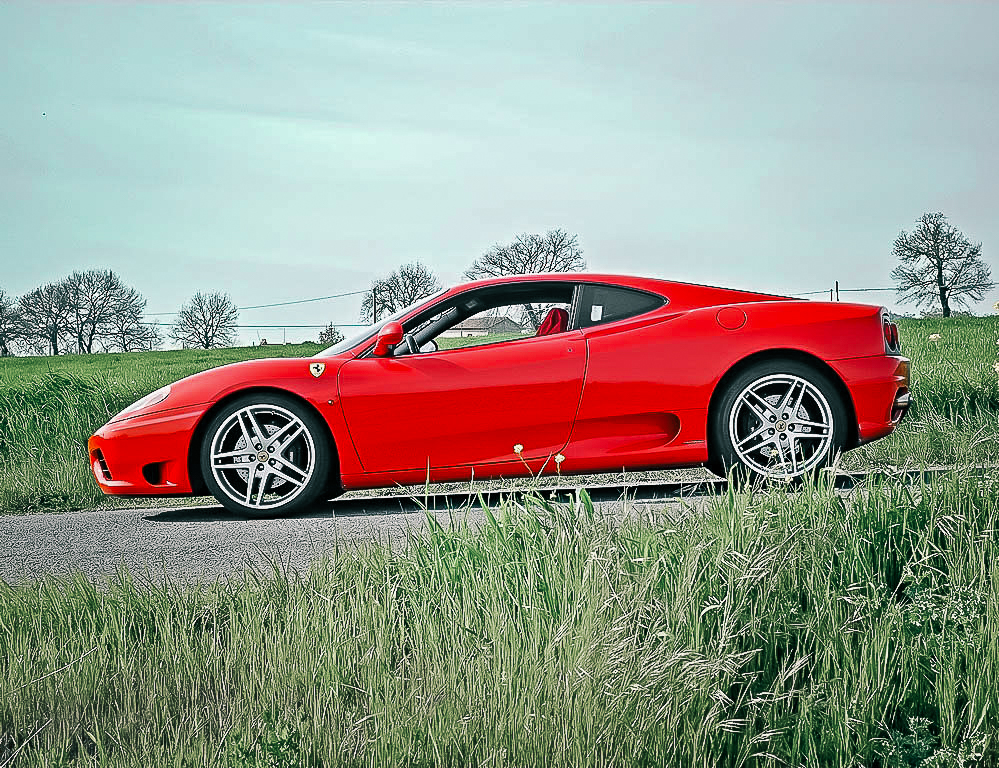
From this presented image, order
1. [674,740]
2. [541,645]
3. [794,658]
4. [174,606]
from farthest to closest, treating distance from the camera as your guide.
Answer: [174,606]
[794,658]
[541,645]
[674,740]

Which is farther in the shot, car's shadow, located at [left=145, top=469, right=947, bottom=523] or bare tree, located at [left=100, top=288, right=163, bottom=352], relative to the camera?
bare tree, located at [left=100, top=288, right=163, bottom=352]

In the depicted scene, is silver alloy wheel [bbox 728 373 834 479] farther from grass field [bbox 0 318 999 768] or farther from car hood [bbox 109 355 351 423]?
car hood [bbox 109 355 351 423]

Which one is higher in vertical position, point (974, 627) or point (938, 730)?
point (974, 627)

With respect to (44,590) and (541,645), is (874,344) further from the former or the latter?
(44,590)

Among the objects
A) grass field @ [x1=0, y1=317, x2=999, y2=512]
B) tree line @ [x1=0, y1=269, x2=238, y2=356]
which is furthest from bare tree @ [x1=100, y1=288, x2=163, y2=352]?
grass field @ [x1=0, y1=317, x2=999, y2=512]

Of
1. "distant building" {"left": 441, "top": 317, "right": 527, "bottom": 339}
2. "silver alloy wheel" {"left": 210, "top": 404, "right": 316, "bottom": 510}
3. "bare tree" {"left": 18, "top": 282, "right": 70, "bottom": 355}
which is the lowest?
"silver alloy wheel" {"left": 210, "top": 404, "right": 316, "bottom": 510}

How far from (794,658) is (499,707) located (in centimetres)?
100

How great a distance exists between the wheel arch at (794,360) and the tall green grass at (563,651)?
208 cm

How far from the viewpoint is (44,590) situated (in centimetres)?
382

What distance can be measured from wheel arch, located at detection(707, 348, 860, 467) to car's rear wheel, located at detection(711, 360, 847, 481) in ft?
0.07

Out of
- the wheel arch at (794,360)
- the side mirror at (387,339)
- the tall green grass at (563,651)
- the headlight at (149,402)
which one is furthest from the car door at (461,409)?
the tall green grass at (563,651)

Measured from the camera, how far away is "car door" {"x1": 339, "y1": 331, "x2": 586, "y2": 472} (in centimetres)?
585

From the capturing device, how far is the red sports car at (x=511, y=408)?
5.86 meters

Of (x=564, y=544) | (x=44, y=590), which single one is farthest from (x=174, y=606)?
(x=564, y=544)
